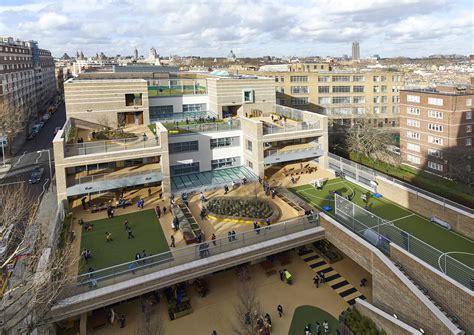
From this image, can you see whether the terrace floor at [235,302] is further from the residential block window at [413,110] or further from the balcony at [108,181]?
the residential block window at [413,110]

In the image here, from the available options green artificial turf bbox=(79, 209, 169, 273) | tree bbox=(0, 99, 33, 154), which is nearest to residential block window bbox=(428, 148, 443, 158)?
green artificial turf bbox=(79, 209, 169, 273)

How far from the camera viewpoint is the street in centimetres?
4678

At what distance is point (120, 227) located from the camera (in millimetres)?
28844

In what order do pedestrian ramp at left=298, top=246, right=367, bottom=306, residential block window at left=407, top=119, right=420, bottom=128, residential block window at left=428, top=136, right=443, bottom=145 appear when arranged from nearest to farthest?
pedestrian ramp at left=298, top=246, right=367, bottom=306 < residential block window at left=428, top=136, right=443, bottom=145 < residential block window at left=407, top=119, right=420, bottom=128

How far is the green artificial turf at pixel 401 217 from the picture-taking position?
24906 millimetres

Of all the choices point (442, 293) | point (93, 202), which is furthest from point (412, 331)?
point (93, 202)

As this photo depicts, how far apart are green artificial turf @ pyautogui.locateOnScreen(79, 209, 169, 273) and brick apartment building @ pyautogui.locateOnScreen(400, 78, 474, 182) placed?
125ft

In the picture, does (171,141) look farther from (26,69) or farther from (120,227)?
(26,69)

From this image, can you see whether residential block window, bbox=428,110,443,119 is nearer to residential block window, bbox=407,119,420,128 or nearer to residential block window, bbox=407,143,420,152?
residential block window, bbox=407,119,420,128

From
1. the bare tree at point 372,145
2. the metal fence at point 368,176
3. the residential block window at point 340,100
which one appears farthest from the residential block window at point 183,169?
the residential block window at point 340,100

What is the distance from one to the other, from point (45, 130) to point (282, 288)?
73.0 metres

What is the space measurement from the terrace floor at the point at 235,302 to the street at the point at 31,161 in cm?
2448

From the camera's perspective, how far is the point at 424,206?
29.3 metres

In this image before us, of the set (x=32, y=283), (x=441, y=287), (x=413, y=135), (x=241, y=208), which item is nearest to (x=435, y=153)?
(x=413, y=135)
